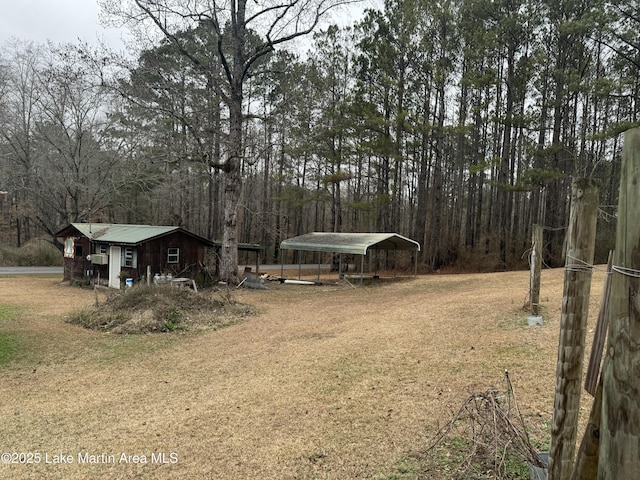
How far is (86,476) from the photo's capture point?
3.48m

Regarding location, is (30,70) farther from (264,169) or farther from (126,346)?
(126,346)

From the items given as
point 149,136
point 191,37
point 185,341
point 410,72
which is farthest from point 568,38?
point 185,341

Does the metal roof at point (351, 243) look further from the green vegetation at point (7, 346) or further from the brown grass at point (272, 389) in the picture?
the green vegetation at point (7, 346)

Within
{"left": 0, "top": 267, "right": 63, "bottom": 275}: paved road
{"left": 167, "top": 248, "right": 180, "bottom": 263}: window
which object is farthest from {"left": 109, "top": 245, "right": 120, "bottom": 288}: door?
{"left": 0, "top": 267, "right": 63, "bottom": 275}: paved road

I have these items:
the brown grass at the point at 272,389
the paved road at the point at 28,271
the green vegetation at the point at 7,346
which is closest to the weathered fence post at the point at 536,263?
the brown grass at the point at 272,389

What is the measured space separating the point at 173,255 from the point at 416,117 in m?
14.8

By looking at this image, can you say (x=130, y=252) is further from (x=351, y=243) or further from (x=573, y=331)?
(x=573, y=331)

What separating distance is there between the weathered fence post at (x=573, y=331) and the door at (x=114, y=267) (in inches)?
733

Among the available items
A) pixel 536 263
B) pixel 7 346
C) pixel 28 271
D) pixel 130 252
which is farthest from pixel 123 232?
pixel 536 263

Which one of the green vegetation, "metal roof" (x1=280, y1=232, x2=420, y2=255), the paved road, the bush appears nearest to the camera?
the green vegetation

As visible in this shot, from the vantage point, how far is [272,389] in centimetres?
530

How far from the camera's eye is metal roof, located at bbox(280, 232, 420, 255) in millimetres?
17891

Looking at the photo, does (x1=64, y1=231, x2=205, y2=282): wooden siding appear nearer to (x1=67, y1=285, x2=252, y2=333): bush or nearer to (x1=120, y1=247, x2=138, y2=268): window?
(x1=120, y1=247, x2=138, y2=268): window

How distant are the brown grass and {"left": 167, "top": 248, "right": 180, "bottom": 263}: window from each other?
26.1 ft
